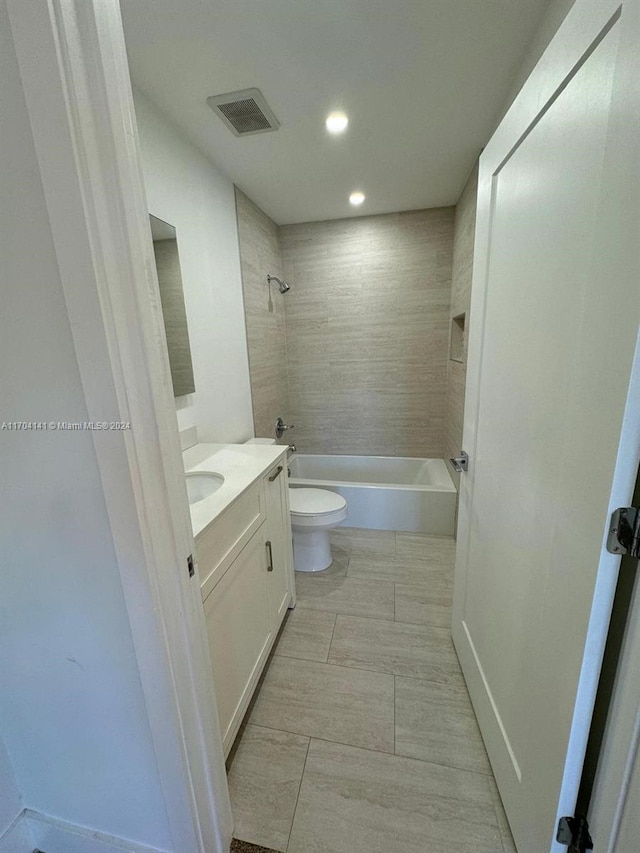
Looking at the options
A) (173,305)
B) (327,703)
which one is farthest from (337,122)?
(327,703)

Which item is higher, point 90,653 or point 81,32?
point 81,32

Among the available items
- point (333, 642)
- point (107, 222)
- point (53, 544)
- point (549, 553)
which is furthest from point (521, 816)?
point (107, 222)

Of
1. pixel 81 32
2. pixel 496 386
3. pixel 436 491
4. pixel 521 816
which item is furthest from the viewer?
pixel 436 491

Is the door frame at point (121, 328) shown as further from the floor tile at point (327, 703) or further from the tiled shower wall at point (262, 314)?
the tiled shower wall at point (262, 314)

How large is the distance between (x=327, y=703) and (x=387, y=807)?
0.37m

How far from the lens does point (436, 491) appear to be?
8.16 feet

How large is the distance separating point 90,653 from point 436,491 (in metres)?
2.24

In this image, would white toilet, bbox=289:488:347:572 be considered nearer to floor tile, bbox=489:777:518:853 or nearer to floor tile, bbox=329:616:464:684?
floor tile, bbox=329:616:464:684

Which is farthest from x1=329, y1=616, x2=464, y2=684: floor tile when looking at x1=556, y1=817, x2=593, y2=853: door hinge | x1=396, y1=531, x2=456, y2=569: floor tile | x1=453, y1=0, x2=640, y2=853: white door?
x1=556, y1=817, x2=593, y2=853: door hinge

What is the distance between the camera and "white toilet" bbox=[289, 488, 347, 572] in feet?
6.61

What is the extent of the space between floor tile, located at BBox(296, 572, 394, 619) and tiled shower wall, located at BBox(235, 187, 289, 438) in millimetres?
1189

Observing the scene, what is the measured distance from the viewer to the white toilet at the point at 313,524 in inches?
79.4

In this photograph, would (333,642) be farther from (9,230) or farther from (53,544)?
(9,230)

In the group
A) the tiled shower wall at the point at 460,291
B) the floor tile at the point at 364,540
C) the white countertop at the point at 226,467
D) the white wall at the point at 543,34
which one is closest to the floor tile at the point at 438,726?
the floor tile at the point at 364,540
